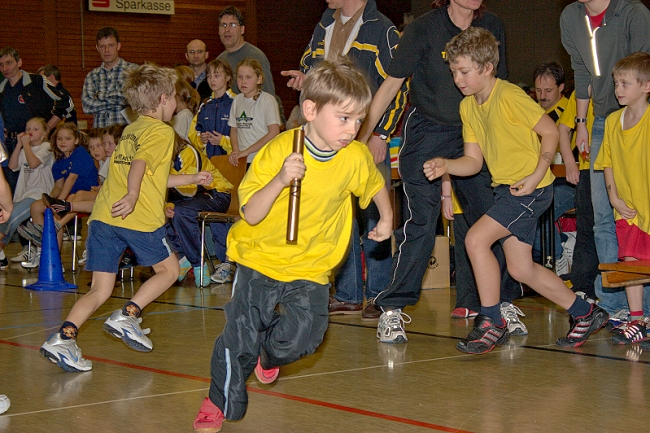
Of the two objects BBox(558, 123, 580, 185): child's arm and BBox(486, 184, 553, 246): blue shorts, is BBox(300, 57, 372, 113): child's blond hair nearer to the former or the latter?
BBox(486, 184, 553, 246): blue shorts

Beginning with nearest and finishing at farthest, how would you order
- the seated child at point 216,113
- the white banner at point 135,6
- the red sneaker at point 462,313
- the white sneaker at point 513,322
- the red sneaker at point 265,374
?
the red sneaker at point 265,374
the white sneaker at point 513,322
the red sneaker at point 462,313
the seated child at point 216,113
the white banner at point 135,6

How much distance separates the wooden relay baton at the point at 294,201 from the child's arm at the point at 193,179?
1.48 m

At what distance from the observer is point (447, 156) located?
453 cm

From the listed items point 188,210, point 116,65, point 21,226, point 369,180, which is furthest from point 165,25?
point 369,180

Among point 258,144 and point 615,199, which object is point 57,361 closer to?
point 615,199

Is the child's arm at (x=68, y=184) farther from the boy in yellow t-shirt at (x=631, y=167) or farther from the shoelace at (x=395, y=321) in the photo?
the boy in yellow t-shirt at (x=631, y=167)

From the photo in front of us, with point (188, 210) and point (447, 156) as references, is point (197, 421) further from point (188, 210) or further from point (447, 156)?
point (188, 210)

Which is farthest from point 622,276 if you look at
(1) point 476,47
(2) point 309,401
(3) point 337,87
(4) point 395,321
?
(3) point 337,87

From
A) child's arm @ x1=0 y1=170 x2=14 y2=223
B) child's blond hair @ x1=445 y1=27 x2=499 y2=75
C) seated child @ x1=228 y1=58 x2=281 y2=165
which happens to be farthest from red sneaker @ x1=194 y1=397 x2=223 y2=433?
seated child @ x1=228 y1=58 x2=281 y2=165

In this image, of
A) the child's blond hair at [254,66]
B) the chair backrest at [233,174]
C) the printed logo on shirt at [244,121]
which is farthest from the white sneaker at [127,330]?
the child's blond hair at [254,66]

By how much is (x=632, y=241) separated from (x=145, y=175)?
8.57 ft

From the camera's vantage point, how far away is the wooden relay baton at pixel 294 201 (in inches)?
104

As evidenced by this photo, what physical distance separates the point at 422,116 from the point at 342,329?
1.28 meters

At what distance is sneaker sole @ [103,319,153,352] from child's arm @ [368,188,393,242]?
1606mm
